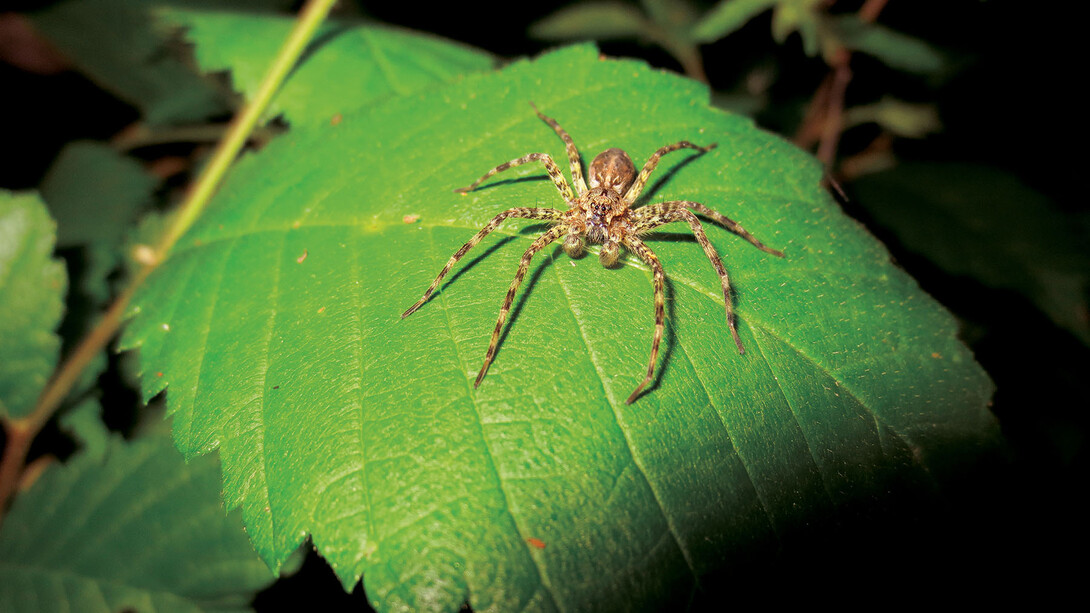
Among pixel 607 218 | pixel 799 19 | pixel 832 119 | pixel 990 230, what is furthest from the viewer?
pixel 832 119

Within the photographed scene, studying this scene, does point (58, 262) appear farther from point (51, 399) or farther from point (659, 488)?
point (659, 488)

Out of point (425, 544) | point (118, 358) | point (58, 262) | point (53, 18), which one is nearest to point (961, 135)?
point (425, 544)

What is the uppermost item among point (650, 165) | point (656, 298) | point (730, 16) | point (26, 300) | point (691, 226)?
point (730, 16)

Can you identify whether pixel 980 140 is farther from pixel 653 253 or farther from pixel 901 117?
pixel 653 253

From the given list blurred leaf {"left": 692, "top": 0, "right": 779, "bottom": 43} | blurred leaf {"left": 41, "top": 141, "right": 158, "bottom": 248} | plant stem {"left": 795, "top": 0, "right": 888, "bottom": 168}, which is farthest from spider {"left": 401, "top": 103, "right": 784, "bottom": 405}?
blurred leaf {"left": 41, "top": 141, "right": 158, "bottom": 248}

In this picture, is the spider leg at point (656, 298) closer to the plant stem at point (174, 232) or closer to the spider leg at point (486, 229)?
the spider leg at point (486, 229)

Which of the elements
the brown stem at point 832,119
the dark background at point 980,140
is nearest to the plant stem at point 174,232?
the dark background at point 980,140

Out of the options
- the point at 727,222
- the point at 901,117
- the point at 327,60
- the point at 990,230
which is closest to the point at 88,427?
the point at 327,60

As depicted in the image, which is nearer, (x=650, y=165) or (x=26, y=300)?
(x=650, y=165)
